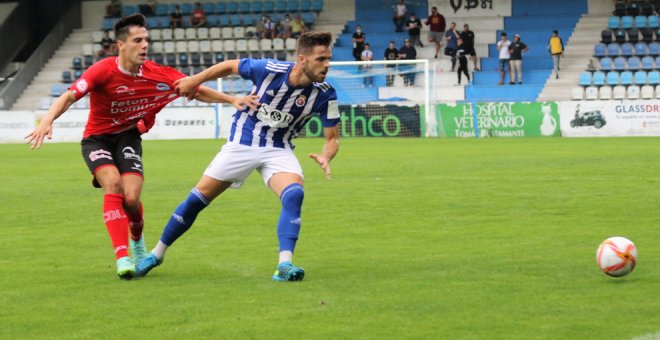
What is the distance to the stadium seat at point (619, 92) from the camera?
117 ft

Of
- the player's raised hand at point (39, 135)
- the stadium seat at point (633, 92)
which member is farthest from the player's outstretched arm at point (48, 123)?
the stadium seat at point (633, 92)

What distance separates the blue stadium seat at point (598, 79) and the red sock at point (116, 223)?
30.5 meters

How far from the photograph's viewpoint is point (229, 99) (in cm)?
822

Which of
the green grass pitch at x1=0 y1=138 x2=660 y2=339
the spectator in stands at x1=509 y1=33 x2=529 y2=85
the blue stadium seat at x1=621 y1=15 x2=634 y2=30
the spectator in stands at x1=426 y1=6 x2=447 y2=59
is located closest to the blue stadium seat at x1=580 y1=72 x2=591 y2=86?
the spectator in stands at x1=509 y1=33 x2=529 y2=85

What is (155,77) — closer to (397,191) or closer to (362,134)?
(397,191)

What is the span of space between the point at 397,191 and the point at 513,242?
5586 mm

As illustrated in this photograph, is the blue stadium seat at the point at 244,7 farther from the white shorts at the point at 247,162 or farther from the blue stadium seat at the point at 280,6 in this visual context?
the white shorts at the point at 247,162

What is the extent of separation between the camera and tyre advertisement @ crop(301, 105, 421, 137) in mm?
33531

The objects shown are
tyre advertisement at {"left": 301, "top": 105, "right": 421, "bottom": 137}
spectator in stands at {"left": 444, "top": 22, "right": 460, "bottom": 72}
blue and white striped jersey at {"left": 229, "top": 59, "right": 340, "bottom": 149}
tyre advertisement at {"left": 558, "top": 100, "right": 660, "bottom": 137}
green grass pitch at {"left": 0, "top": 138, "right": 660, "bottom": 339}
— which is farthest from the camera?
spectator in stands at {"left": 444, "top": 22, "right": 460, "bottom": 72}

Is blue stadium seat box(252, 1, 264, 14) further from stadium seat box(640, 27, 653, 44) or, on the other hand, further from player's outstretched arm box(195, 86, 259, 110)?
player's outstretched arm box(195, 86, 259, 110)

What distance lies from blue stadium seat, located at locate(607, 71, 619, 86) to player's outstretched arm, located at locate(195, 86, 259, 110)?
2990cm

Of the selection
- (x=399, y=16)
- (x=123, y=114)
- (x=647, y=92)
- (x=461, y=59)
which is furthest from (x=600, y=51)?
(x=123, y=114)

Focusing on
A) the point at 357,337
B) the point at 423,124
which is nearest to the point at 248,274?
the point at 357,337

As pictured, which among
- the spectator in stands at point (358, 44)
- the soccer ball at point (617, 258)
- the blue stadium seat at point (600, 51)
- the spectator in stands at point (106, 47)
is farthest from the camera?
the spectator in stands at point (106, 47)
